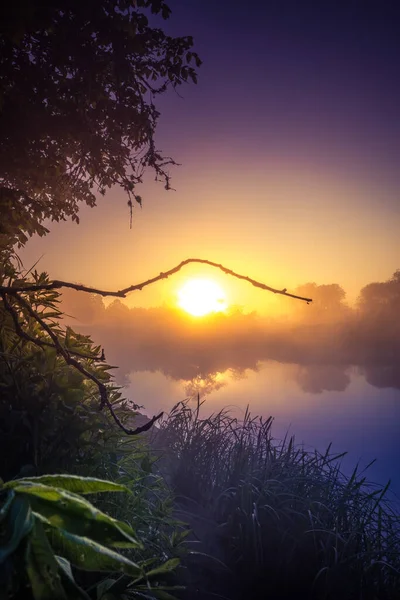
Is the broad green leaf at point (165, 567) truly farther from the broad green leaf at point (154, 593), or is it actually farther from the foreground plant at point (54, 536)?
the foreground plant at point (54, 536)

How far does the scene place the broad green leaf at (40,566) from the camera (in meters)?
0.65

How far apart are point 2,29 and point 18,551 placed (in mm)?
3801

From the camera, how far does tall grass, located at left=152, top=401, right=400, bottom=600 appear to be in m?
3.74

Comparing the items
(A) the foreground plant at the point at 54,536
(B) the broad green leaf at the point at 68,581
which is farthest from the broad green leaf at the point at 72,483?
(B) the broad green leaf at the point at 68,581

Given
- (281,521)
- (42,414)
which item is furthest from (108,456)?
(281,521)

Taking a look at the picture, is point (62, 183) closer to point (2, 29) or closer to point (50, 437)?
point (2, 29)

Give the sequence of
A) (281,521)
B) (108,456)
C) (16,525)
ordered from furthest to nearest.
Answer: (281,521)
(108,456)
(16,525)

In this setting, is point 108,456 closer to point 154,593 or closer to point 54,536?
point 154,593

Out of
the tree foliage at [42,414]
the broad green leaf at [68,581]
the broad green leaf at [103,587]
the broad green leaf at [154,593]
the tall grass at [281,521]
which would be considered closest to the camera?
the broad green leaf at [68,581]

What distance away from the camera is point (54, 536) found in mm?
749

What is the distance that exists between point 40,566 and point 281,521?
4.29m

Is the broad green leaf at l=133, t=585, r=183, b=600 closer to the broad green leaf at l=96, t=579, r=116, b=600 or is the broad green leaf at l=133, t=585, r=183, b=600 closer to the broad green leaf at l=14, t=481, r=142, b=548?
the broad green leaf at l=96, t=579, r=116, b=600

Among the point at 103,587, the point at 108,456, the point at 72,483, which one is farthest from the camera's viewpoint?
the point at 108,456

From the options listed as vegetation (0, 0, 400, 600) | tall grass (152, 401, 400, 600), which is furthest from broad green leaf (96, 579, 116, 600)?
tall grass (152, 401, 400, 600)
